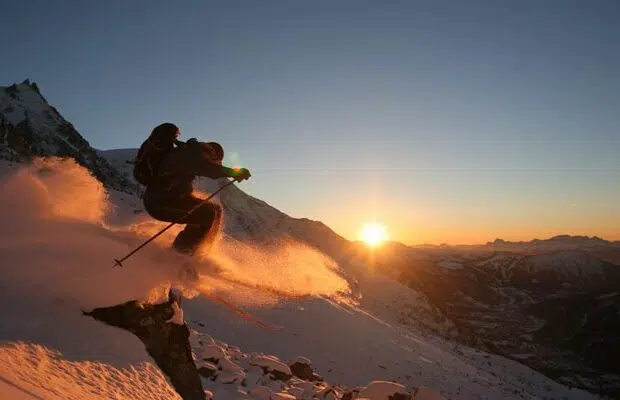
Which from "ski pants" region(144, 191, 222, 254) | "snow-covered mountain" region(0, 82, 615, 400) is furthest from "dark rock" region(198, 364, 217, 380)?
"ski pants" region(144, 191, 222, 254)

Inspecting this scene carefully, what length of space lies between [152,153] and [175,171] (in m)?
0.50

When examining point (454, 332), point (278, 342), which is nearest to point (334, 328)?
point (278, 342)

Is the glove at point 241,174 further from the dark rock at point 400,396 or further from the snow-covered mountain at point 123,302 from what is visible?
the dark rock at point 400,396

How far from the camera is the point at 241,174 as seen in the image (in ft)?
21.3

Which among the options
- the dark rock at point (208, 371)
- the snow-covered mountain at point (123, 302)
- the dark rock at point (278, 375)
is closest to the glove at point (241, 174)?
the snow-covered mountain at point (123, 302)

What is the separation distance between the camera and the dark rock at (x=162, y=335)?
7.07 meters

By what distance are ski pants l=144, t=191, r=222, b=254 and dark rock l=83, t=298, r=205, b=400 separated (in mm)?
1368

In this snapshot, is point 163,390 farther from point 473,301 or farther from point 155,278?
point 473,301

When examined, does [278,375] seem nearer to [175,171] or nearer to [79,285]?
[79,285]

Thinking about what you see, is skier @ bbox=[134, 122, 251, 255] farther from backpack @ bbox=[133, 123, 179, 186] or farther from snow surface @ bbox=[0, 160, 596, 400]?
snow surface @ bbox=[0, 160, 596, 400]

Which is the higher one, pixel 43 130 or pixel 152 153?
pixel 43 130

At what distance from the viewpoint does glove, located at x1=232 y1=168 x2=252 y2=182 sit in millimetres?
6477

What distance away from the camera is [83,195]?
7.58 metres

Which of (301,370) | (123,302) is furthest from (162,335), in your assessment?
(301,370)
